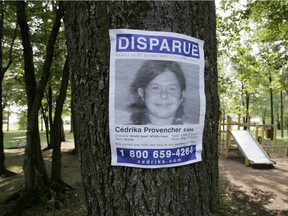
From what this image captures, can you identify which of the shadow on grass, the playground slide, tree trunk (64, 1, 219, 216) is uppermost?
tree trunk (64, 1, 219, 216)

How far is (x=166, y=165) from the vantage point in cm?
115

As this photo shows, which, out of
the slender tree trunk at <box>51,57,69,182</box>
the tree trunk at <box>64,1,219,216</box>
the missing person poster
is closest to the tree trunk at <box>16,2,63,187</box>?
the slender tree trunk at <box>51,57,69,182</box>

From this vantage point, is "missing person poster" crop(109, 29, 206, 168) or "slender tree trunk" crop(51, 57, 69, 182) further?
"slender tree trunk" crop(51, 57, 69, 182)

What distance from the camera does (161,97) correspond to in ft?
3.67

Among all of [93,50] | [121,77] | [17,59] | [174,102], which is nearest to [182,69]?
[174,102]

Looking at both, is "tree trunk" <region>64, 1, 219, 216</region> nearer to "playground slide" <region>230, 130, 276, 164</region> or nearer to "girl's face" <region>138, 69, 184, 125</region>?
"girl's face" <region>138, 69, 184, 125</region>

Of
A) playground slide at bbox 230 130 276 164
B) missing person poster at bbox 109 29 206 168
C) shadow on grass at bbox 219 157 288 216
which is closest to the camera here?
missing person poster at bbox 109 29 206 168

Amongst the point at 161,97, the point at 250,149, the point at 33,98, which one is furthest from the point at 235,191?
the point at 161,97

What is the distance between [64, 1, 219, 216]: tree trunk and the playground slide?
9694mm

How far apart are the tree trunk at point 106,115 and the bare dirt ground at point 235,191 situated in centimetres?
457

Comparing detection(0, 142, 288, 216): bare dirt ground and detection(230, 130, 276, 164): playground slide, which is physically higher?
detection(230, 130, 276, 164): playground slide

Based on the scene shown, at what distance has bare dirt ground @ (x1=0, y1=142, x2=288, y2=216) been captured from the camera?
553cm

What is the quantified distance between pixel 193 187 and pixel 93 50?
0.76 m

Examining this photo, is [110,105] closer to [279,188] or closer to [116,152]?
[116,152]
